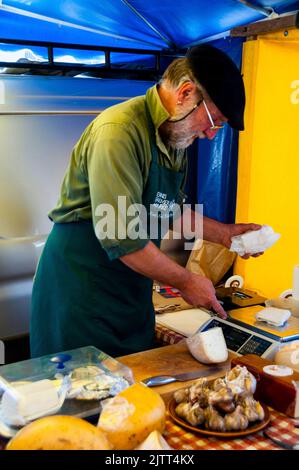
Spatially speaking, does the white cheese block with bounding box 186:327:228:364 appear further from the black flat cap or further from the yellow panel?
the yellow panel

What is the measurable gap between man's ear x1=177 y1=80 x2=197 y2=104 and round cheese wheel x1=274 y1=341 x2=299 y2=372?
88 centimetres

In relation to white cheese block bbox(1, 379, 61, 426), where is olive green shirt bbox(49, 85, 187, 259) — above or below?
above

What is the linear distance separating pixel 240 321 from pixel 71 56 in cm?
211

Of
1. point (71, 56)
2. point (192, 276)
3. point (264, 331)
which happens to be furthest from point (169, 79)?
point (71, 56)

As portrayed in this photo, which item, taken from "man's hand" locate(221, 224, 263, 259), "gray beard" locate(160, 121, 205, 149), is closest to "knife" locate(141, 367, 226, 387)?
"man's hand" locate(221, 224, 263, 259)

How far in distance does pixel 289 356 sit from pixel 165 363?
391mm

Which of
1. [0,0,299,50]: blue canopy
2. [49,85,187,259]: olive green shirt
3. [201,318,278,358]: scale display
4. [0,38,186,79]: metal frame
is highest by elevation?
[0,0,299,50]: blue canopy

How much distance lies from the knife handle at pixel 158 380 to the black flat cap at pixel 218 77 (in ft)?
2.86

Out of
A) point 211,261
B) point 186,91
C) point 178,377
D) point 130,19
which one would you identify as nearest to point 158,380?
point 178,377

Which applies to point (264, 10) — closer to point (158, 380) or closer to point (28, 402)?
point (158, 380)

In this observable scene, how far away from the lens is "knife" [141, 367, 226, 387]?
1.53 m

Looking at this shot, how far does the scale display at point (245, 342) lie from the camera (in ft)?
6.16

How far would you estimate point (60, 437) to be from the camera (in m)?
1.04

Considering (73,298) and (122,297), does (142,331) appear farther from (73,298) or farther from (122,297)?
(73,298)
